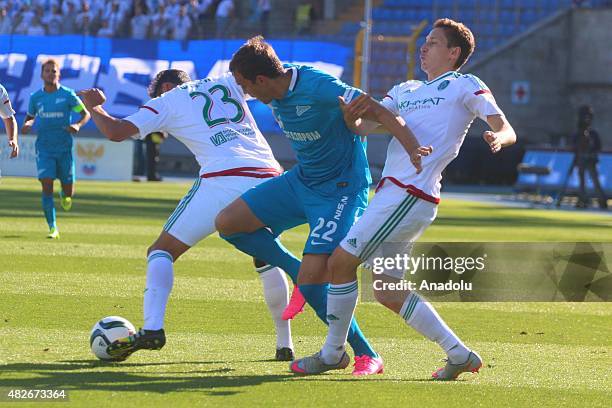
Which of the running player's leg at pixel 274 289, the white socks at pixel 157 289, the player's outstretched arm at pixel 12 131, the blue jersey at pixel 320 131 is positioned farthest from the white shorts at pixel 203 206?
the player's outstretched arm at pixel 12 131

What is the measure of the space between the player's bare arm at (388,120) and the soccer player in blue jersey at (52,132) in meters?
9.74

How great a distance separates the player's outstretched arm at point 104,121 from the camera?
25.7ft

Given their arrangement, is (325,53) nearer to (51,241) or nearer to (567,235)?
(567,235)

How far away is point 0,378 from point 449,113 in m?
2.92

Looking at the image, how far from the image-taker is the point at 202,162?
878cm

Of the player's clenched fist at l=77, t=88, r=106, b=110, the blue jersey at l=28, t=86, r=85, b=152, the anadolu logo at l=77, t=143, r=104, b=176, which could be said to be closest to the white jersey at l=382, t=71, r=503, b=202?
the player's clenched fist at l=77, t=88, r=106, b=110

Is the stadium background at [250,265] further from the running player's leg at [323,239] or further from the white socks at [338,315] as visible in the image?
the running player's leg at [323,239]

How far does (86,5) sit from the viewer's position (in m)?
41.6

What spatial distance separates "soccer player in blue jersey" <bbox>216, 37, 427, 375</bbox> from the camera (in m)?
7.76

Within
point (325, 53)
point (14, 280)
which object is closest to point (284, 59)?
point (325, 53)

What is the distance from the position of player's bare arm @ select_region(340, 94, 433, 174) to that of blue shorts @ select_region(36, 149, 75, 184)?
10.1m

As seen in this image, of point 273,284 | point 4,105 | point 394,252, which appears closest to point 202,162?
point 273,284

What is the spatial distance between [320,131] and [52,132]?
392 inches

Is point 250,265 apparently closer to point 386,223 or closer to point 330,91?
point 330,91
